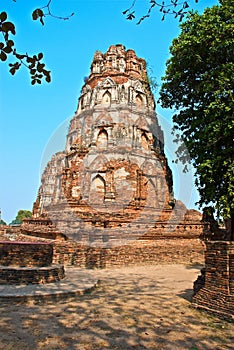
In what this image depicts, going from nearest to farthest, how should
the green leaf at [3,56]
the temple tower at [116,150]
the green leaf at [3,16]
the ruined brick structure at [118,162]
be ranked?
the green leaf at [3,16], the green leaf at [3,56], the ruined brick structure at [118,162], the temple tower at [116,150]

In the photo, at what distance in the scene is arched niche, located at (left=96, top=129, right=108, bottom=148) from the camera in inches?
969

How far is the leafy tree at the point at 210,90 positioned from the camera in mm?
11062

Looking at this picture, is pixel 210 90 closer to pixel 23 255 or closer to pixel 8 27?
A: pixel 23 255

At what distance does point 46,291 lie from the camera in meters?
6.97

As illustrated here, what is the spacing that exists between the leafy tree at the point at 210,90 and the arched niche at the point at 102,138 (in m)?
11.1

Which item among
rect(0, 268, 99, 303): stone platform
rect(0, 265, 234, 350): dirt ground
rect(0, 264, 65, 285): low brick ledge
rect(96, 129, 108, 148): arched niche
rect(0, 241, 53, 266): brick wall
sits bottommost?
rect(0, 265, 234, 350): dirt ground

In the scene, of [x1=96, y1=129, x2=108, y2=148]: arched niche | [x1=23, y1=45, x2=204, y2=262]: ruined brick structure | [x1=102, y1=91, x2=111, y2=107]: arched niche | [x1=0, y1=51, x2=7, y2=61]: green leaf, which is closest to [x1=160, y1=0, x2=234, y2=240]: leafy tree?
[x1=23, y1=45, x2=204, y2=262]: ruined brick structure

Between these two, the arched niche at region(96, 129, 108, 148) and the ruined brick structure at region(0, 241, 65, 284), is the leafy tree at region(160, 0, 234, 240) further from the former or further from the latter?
the arched niche at region(96, 129, 108, 148)

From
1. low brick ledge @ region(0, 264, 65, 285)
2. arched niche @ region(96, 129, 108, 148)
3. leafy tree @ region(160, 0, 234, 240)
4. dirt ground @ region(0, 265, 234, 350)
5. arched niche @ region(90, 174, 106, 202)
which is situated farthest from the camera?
arched niche @ region(96, 129, 108, 148)

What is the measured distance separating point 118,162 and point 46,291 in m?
16.3

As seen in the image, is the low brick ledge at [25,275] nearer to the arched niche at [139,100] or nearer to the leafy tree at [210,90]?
the leafy tree at [210,90]

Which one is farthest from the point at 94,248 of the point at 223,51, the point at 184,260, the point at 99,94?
the point at 99,94

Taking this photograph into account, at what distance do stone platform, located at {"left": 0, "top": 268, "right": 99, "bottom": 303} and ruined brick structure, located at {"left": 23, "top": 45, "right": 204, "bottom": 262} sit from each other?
6285 millimetres

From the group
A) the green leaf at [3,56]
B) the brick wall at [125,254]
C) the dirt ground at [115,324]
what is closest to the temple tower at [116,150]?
the brick wall at [125,254]
